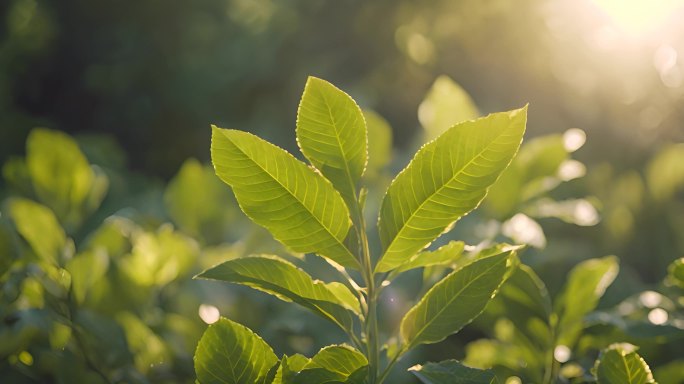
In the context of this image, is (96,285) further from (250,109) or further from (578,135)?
(250,109)

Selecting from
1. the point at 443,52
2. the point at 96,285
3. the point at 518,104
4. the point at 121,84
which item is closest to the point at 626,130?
the point at 518,104

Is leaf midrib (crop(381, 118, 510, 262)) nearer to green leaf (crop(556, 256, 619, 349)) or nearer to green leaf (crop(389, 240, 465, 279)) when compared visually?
green leaf (crop(389, 240, 465, 279))

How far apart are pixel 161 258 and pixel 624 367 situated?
756 millimetres

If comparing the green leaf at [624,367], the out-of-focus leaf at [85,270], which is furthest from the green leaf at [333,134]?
the out-of-focus leaf at [85,270]

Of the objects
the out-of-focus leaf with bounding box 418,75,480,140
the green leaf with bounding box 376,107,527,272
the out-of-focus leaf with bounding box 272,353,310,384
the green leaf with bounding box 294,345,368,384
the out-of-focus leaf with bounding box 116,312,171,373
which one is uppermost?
the green leaf with bounding box 376,107,527,272

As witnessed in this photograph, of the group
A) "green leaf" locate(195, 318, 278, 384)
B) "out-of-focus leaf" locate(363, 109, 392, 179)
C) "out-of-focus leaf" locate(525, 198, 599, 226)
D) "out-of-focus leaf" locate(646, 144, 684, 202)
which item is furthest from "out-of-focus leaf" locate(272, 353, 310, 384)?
"out-of-focus leaf" locate(646, 144, 684, 202)

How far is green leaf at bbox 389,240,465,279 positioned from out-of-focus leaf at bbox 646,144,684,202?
110 centimetres

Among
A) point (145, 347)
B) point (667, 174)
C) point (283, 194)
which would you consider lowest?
point (145, 347)

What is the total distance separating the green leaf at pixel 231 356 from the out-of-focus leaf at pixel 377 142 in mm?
639

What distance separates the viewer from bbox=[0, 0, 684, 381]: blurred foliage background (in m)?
1.27

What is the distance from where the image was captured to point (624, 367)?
73cm

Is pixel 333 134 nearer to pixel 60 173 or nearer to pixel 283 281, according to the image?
pixel 283 281

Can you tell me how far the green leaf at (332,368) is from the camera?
70 centimetres

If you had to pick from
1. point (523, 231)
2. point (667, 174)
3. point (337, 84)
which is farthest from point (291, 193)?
point (337, 84)
